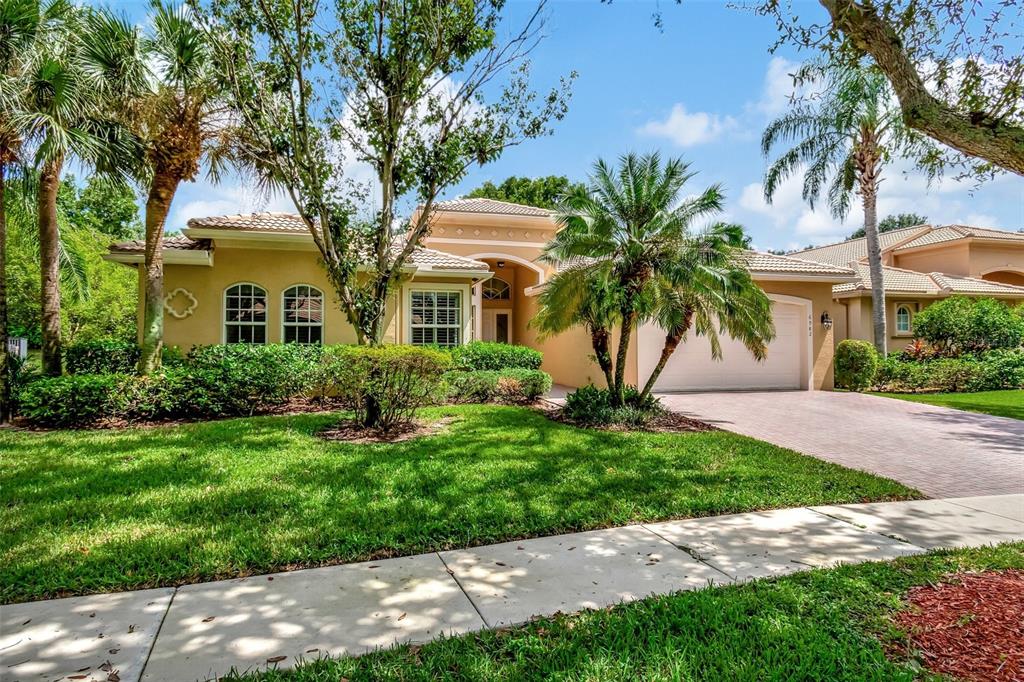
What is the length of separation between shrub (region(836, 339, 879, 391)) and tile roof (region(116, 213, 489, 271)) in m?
12.5

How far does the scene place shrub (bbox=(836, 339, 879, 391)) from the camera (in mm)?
17016

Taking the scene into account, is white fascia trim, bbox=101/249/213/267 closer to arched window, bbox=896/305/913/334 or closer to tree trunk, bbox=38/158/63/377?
tree trunk, bbox=38/158/63/377

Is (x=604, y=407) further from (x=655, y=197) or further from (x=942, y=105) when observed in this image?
(x=942, y=105)

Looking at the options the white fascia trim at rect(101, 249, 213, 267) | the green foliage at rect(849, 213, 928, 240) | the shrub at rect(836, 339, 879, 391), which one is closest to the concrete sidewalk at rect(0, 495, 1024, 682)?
the white fascia trim at rect(101, 249, 213, 267)

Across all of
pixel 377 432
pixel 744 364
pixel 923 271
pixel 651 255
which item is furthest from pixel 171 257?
pixel 923 271

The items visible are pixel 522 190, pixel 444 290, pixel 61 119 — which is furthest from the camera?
pixel 522 190

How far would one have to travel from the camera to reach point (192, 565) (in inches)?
166

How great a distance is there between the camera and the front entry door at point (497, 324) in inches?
927

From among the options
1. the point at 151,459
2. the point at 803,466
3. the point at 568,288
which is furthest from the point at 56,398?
the point at 803,466

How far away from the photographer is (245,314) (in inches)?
529

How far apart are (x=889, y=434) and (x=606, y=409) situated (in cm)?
556

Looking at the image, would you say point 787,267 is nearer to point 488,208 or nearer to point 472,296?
point 472,296

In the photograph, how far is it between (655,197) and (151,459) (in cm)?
968

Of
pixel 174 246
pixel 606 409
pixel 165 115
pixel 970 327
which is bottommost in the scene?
pixel 606 409
